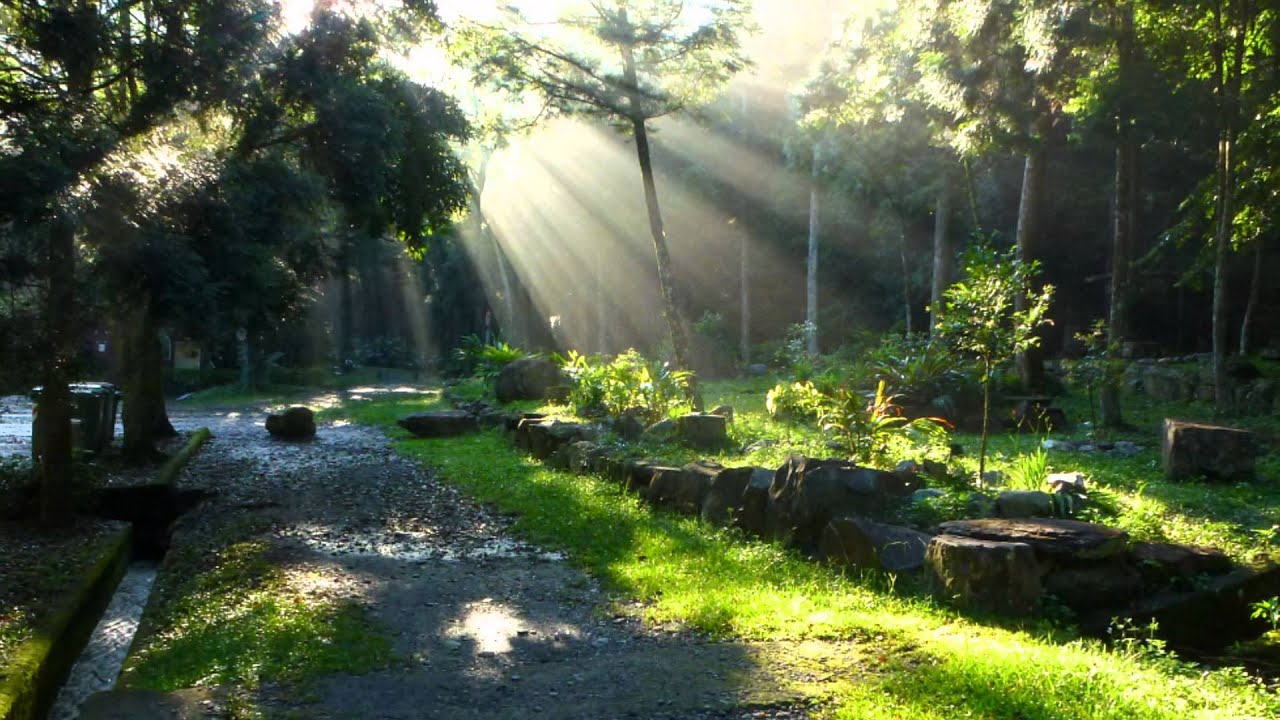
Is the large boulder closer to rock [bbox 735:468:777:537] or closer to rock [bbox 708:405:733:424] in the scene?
rock [bbox 708:405:733:424]

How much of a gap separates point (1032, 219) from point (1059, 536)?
44.2 feet

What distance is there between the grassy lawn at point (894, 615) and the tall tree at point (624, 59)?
704cm

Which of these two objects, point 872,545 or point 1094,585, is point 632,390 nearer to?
point 872,545

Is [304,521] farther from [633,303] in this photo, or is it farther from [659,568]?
[633,303]

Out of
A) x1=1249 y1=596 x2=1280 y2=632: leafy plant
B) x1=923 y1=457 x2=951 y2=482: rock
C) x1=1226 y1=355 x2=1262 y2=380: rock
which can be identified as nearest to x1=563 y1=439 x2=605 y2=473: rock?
x1=923 y1=457 x2=951 y2=482: rock

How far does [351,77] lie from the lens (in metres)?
12.5

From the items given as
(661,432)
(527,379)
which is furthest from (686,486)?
(527,379)

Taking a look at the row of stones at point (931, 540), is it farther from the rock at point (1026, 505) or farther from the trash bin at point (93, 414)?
the trash bin at point (93, 414)

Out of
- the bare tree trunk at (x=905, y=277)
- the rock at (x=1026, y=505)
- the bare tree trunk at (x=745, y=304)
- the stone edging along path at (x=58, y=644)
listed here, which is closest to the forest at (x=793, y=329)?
the rock at (x=1026, y=505)

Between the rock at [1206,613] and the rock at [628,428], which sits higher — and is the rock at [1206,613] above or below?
below

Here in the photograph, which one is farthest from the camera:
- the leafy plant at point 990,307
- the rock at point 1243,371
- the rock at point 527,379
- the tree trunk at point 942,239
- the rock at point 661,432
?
the tree trunk at point 942,239

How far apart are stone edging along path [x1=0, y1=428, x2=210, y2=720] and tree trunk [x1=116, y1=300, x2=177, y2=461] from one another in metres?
5.48

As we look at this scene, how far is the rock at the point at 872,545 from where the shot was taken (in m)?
6.57

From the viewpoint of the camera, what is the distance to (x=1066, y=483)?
749cm
